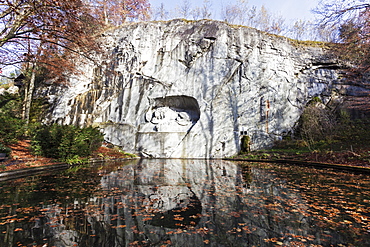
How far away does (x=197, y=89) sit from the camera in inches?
674

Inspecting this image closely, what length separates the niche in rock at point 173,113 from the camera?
692 inches

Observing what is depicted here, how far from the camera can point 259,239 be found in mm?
2346

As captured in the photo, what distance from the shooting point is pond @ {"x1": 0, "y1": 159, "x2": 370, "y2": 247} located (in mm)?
2342

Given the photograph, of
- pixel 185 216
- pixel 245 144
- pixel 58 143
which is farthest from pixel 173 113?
pixel 185 216

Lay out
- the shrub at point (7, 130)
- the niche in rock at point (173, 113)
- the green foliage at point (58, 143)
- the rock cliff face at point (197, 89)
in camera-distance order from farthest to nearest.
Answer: the niche in rock at point (173, 113), the rock cliff face at point (197, 89), the shrub at point (7, 130), the green foliage at point (58, 143)

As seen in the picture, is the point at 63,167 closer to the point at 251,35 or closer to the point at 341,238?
the point at 341,238

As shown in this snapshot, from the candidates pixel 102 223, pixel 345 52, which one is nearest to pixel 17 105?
pixel 102 223

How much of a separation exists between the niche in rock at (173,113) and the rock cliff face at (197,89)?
91 mm

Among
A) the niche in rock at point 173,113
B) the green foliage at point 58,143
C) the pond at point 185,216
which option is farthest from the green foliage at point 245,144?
the green foliage at point 58,143

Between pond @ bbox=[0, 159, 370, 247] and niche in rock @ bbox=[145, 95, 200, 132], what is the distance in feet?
41.8

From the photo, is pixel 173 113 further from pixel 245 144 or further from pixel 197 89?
pixel 245 144

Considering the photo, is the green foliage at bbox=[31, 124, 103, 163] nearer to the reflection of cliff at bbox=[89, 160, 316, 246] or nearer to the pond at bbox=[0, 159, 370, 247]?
the pond at bbox=[0, 159, 370, 247]

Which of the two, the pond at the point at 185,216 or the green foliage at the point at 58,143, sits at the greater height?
the green foliage at the point at 58,143

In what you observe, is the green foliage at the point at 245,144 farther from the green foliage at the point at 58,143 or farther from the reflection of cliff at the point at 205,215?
the green foliage at the point at 58,143
